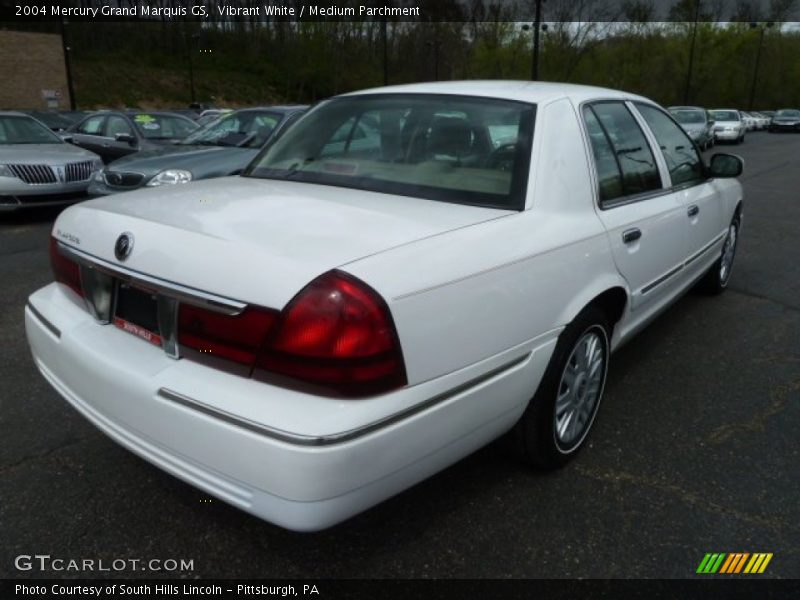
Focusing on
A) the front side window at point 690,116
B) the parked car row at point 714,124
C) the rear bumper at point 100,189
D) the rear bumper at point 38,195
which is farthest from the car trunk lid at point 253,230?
the front side window at point 690,116

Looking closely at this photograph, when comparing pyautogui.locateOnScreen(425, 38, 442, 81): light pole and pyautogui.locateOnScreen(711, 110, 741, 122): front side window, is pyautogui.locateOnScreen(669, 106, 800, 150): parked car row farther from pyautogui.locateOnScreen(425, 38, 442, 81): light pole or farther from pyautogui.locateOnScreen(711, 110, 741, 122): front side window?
pyautogui.locateOnScreen(425, 38, 442, 81): light pole

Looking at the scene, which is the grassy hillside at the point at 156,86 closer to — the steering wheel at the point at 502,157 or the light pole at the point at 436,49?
the light pole at the point at 436,49

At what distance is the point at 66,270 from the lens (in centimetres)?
257

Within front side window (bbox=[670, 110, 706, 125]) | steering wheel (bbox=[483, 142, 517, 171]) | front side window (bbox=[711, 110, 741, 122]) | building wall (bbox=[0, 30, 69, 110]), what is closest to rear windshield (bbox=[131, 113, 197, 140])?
steering wheel (bbox=[483, 142, 517, 171])

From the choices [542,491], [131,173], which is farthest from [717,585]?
[131,173]

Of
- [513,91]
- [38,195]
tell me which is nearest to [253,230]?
[513,91]

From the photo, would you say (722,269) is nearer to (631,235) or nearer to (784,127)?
(631,235)

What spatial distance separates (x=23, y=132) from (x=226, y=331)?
9.17 meters

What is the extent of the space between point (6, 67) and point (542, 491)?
54.2m

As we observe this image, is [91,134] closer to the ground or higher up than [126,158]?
closer to the ground

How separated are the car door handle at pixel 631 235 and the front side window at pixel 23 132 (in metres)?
8.78

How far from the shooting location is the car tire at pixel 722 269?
5109mm

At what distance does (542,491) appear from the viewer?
270 cm

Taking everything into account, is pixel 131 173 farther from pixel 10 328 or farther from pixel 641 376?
pixel 641 376
